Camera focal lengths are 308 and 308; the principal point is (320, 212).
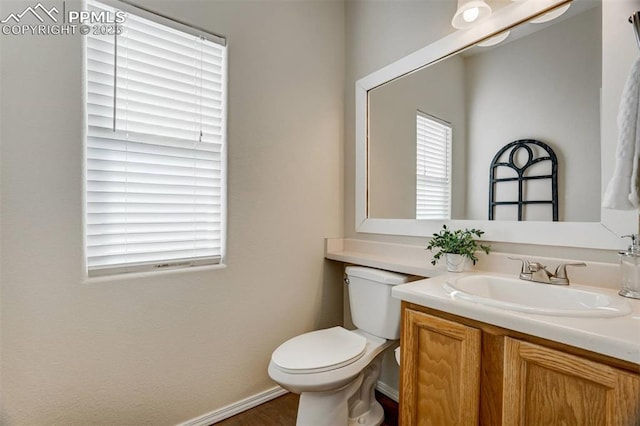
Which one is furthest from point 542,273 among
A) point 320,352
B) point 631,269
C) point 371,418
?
point 371,418

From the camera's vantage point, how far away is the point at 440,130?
1639 mm

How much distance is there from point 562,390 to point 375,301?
3.11 feet

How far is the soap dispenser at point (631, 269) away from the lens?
3.15 ft

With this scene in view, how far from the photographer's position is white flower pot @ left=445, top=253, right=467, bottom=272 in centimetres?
139

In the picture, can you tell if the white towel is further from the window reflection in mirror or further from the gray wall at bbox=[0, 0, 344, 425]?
the gray wall at bbox=[0, 0, 344, 425]

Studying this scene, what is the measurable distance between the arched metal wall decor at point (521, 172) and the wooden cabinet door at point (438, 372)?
0.66m

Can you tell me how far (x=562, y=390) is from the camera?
0.76m

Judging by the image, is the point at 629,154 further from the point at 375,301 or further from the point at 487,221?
the point at 375,301

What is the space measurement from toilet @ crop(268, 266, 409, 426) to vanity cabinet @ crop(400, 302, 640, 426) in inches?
13.7

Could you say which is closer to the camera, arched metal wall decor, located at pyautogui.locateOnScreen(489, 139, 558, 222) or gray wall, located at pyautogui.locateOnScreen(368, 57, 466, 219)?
arched metal wall decor, located at pyautogui.locateOnScreen(489, 139, 558, 222)

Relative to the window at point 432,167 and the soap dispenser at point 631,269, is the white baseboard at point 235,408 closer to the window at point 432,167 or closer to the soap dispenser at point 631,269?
the window at point 432,167

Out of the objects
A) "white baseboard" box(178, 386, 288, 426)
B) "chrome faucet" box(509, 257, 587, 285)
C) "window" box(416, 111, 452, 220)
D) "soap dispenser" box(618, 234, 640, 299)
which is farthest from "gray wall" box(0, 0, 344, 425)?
"soap dispenser" box(618, 234, 640, 299)

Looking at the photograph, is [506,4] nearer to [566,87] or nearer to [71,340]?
[566,87]

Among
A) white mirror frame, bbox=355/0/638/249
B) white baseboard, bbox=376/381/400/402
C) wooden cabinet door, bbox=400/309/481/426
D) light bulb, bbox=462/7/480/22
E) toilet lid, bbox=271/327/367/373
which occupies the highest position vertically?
light bulb, bbox=462/7/480/22
